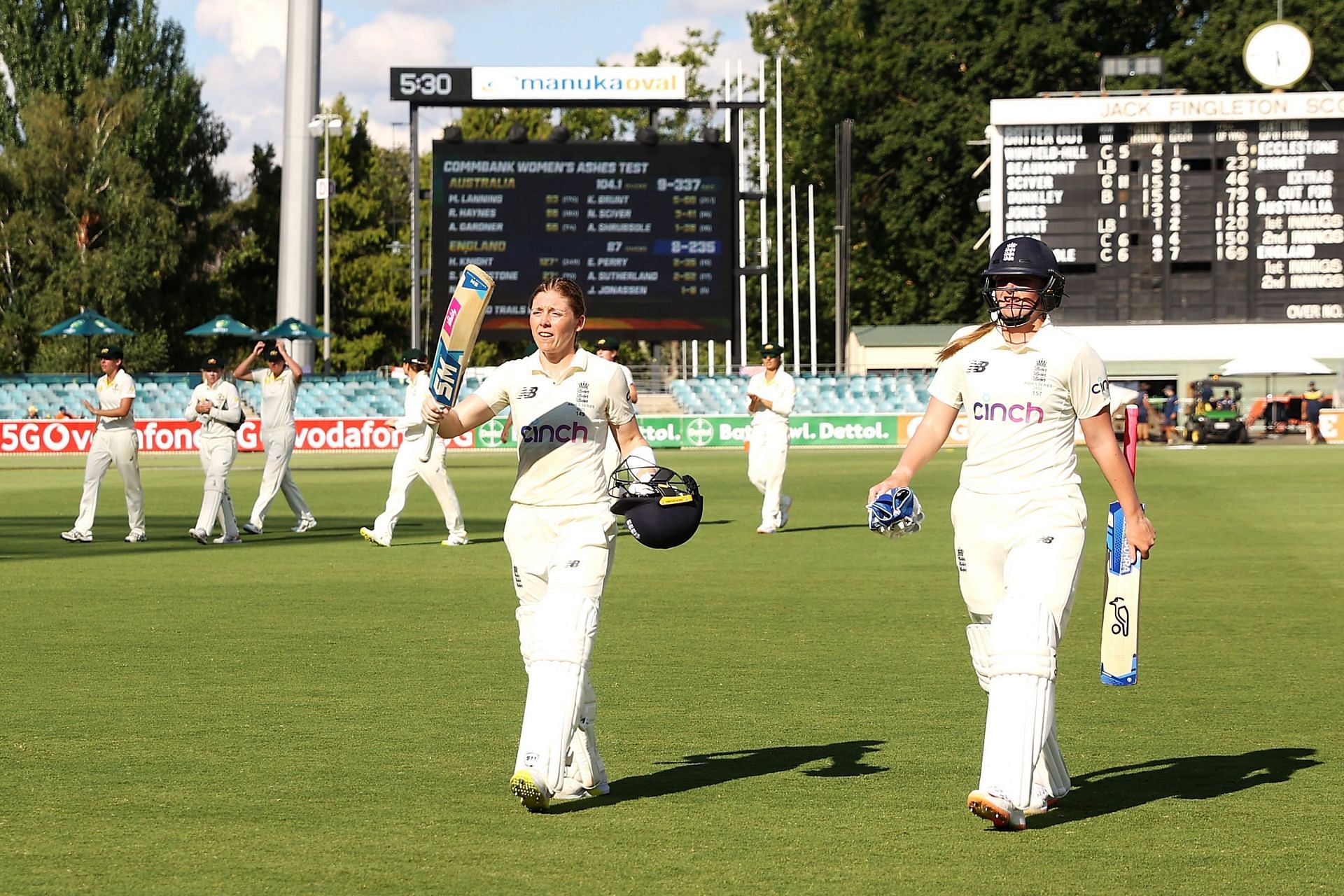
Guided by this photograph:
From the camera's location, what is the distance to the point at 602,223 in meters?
41.0

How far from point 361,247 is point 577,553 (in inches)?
2593

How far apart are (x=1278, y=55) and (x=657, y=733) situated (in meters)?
48.2

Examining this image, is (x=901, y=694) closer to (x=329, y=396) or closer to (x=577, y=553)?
(x=577, y=553)

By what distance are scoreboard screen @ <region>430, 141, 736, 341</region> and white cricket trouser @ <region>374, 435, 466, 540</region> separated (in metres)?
22.0

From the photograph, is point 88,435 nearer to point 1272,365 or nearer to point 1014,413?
point 1272,365

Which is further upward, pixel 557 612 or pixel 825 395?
pixel 825 395

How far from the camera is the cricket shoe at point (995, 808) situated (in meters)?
6.07

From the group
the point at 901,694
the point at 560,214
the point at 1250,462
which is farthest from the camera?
the point at 560,214

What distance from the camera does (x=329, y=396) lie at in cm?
4797

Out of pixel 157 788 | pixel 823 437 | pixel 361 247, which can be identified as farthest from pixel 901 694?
pixel 361 247

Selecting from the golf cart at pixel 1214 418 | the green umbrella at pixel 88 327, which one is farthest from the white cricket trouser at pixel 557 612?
the golf cart at pixel 1214 418

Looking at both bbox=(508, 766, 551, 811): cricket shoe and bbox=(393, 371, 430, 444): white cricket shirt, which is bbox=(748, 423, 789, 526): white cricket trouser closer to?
bbox=(393, 371, 430, 444): white cricket shirt

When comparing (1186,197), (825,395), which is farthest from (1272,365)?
(825,395)

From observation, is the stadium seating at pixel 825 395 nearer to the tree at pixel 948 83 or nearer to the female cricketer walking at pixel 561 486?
the tree at pixel 948 83
